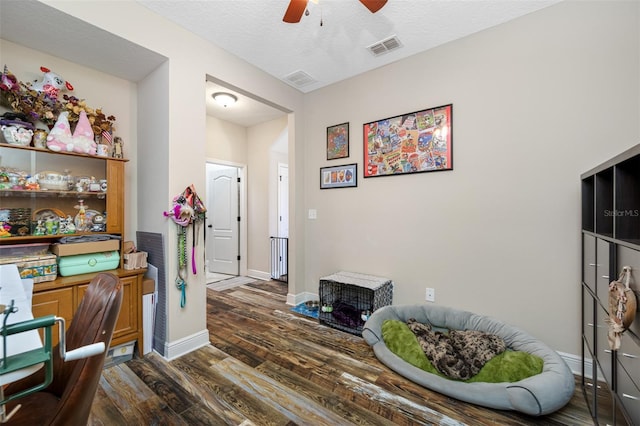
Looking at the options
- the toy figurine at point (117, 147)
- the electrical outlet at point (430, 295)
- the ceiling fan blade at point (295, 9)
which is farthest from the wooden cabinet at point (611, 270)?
the toy figurine at point (117, 147)

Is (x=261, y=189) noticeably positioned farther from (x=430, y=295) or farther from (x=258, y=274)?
(x=430, y=295)

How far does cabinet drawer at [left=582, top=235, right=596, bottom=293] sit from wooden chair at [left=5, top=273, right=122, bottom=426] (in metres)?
2.41

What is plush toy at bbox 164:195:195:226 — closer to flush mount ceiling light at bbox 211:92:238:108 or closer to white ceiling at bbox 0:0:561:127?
white ceiling at bbox 0:0:561:127

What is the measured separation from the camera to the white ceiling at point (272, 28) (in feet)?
6.41

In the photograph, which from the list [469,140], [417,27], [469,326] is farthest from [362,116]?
[469,326]

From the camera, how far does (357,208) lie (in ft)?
10.3

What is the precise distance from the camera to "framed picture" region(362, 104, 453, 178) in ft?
8.35

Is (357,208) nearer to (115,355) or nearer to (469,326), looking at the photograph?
(469,326)

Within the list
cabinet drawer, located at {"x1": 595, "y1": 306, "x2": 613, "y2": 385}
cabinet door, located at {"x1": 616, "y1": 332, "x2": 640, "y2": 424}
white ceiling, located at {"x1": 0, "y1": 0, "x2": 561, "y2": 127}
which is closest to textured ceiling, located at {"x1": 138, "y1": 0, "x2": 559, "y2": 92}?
white ceiling, located at {"x1": 0, "y1": 0, "x2": 561, "y2": 127}

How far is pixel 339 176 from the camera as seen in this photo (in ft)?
10.7

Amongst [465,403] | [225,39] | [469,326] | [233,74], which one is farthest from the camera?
[233,74]

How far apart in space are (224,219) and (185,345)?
3.05m

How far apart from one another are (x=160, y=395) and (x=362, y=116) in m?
3.01

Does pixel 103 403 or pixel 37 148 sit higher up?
pixel 37 148
